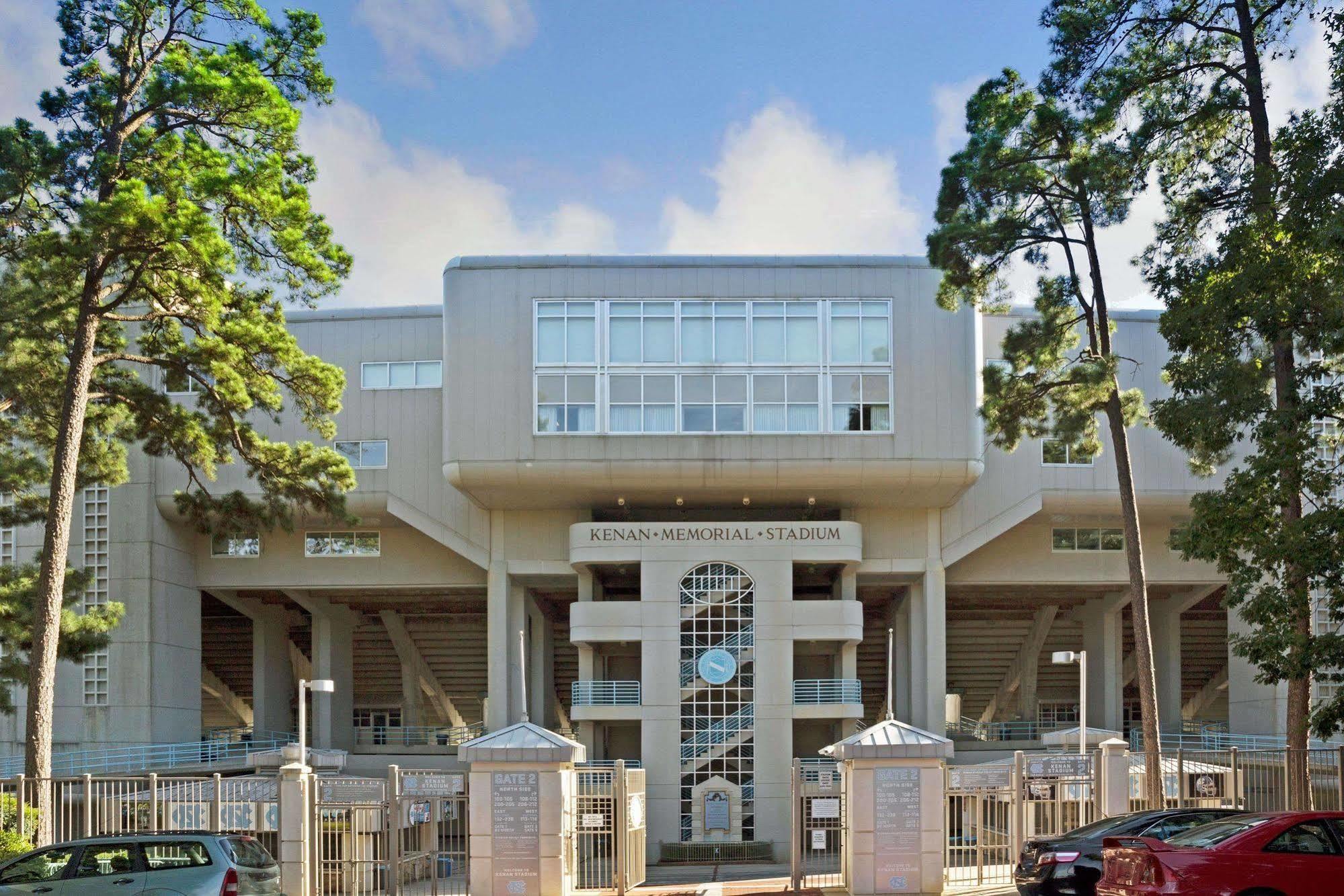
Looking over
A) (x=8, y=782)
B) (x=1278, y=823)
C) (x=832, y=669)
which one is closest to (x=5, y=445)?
(x=8, y=782)

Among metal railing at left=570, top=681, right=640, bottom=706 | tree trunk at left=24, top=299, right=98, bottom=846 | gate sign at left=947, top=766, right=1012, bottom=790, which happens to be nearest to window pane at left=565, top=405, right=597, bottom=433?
metal railing at left=570, top=681, right=640, bottom=706

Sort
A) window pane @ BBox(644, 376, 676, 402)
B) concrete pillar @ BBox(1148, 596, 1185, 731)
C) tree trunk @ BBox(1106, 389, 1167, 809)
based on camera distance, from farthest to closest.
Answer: concrete pillar @ BBox(1148, 596, 1185, 731) < window pane @ BBox(644, 376, 676, 402) < tree trunk @ BBox(1106, 389, 1167, 809)

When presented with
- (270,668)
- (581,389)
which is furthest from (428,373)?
(270,668)

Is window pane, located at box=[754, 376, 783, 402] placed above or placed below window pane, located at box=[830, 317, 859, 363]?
below

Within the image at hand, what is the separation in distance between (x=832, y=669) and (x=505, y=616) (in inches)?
454

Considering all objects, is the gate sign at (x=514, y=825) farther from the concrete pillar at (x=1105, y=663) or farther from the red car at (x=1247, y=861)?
the concrete pillar at (x=1105, y=663)

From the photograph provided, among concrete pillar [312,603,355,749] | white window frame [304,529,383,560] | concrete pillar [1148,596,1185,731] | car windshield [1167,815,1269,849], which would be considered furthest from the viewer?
concrete pillar [1148,596,1185,731]

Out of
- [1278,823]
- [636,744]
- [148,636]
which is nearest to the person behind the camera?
[1278,823]

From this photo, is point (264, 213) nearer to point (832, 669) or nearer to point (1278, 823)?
point (1278, 823)

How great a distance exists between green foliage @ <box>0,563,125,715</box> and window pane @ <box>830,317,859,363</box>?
20.7 m

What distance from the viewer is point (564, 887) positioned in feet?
65.5

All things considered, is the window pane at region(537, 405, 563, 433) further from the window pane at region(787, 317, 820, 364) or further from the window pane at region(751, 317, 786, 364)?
the window pane at region(787, 317, 820, 364)

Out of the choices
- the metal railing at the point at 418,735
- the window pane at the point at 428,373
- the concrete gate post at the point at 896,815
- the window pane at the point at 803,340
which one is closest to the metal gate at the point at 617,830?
the concrete gate post at the point at 896,815

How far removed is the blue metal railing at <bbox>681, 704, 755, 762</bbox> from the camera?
40.5m
